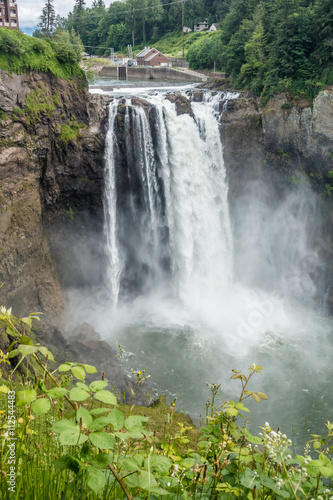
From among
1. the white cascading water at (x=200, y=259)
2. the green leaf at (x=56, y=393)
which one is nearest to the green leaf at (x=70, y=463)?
the green leaf at (x=56, y=393)

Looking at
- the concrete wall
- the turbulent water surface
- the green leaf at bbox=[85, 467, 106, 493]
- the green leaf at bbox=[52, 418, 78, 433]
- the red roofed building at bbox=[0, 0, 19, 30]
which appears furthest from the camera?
the concrete wall

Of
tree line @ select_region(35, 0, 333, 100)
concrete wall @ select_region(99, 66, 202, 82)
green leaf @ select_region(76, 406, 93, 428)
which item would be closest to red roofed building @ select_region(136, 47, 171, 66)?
concrete wall @ select_region(99, 66, 202, 82)

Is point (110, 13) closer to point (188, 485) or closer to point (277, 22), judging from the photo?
point (277, 22)

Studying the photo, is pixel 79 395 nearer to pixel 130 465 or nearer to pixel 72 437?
pixel 72 437

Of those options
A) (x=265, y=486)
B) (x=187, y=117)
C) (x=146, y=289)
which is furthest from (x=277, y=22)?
(x=265, y=486)

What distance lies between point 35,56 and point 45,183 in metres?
4.89

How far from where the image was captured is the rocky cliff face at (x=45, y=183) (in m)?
14.3

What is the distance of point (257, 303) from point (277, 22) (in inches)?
578

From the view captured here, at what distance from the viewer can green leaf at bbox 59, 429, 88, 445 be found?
1.63 m

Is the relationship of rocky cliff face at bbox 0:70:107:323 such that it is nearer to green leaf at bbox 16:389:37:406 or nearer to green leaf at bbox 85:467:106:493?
green leaf at bbox 16:389:37:406

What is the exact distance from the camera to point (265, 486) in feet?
6.91

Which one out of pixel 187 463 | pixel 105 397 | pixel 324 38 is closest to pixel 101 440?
pixel 105 397

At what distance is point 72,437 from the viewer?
168cm

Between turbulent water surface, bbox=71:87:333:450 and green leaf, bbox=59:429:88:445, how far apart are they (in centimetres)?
1232
